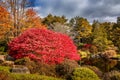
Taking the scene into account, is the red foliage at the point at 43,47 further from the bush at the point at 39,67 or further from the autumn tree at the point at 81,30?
the autumn tree at the point at 81,30

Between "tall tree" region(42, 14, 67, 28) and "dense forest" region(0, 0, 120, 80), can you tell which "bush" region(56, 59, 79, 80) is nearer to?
"dense forest" region(0, 0, 120, 80)

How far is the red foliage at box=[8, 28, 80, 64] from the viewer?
56.3ft

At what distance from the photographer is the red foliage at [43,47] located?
1717 centimetres

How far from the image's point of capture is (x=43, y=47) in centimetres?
1727

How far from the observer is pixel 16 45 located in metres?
17.8

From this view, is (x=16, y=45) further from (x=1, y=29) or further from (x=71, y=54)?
(x=1, y=29)

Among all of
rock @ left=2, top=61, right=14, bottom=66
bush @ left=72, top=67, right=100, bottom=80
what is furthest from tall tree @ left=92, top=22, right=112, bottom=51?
bush @ left=72, top=67, right=100, bottom=80

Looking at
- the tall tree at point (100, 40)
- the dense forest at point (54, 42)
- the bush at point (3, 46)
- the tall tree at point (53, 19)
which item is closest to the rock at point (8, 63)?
the dense forest at point (54, 42)

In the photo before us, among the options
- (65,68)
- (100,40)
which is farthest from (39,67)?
(100,40)

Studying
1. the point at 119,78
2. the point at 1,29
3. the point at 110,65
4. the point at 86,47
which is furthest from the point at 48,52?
the point at 86,47

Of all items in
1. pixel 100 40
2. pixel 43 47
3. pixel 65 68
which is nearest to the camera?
pixel 65 68

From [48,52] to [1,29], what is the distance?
15568 millimetres

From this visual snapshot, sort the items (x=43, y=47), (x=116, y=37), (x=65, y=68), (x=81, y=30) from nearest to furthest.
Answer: (x=65, y=68), (x=43, y=47), (x=116, y=37), (x=81, y=30)

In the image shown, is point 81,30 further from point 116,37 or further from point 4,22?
point 4,22
